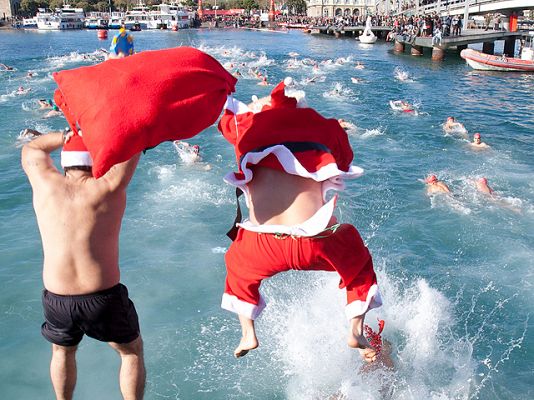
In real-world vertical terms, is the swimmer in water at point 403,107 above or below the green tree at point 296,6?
below

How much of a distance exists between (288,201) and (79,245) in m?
1.27

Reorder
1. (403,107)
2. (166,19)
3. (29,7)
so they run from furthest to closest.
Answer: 1. (29,7)
2. (166,19)
3. (403,107)

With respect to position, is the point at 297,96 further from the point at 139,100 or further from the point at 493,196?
the point at 493,196

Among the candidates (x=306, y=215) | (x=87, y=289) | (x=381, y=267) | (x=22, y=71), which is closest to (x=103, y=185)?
(x=87, y=289)

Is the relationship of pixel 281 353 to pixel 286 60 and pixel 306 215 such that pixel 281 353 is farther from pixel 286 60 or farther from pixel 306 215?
pixel 286 60

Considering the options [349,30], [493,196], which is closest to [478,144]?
[493,196]

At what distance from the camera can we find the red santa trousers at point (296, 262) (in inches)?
121

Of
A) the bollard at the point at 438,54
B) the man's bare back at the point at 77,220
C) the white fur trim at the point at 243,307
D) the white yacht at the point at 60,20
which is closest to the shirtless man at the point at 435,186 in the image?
the white fur trim at the point at 243,307

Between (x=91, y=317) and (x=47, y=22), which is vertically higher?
(x=47, y=22)

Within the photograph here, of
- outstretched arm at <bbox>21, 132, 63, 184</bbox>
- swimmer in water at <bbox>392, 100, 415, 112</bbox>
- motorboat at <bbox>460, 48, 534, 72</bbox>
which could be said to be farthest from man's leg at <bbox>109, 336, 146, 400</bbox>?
motorboat at <bbox>460, 48, 534, 72</bbox>

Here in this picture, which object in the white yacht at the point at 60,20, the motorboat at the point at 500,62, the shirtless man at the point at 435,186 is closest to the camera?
the shirtless man at the point at 435,186

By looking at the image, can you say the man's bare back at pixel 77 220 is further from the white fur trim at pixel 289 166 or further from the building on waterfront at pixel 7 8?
the building on waterfront at pixel 7 8

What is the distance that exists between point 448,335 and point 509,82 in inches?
871

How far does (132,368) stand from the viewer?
10.7 ft
